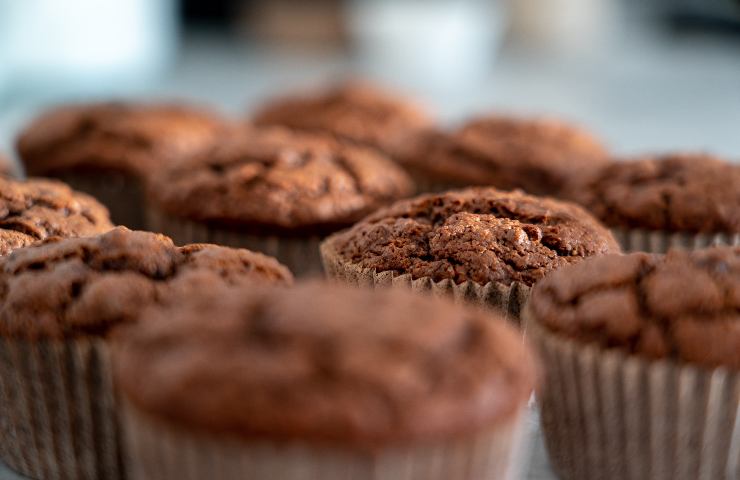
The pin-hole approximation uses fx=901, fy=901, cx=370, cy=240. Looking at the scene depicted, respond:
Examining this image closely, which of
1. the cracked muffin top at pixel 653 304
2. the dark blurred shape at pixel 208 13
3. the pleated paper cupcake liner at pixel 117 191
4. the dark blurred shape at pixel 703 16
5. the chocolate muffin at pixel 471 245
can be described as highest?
the cracked muffin top at pixel 653 304

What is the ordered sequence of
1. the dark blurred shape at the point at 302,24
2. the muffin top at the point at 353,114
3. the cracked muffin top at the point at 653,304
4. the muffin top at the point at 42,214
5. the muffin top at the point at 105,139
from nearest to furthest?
1. the cracked muffin top at the point at 653,304
2. the muffin top at the point at 42,214
3. the muffin top at the point at 105,139
4. the muffin top at the point at 353,114
5. the dark blurred shape at the point at 302,24

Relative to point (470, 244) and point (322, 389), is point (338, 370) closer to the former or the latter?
point (322, 389)

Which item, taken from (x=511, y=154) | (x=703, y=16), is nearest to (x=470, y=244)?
(x=511, y=154)

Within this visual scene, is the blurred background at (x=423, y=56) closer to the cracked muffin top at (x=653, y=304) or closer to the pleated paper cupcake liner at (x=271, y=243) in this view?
the pleated paper cupcake liner at (x=271, y=243)

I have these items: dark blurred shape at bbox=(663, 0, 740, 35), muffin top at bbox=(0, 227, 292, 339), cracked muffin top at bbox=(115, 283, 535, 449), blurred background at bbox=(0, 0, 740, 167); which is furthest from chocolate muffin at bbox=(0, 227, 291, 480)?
dark blurred shape at bbox=(663, 0, 740, 35)

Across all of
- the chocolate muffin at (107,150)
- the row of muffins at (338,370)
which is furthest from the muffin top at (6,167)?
the row of muffins at (338,370)

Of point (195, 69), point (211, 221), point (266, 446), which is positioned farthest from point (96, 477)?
point (195, 69)
